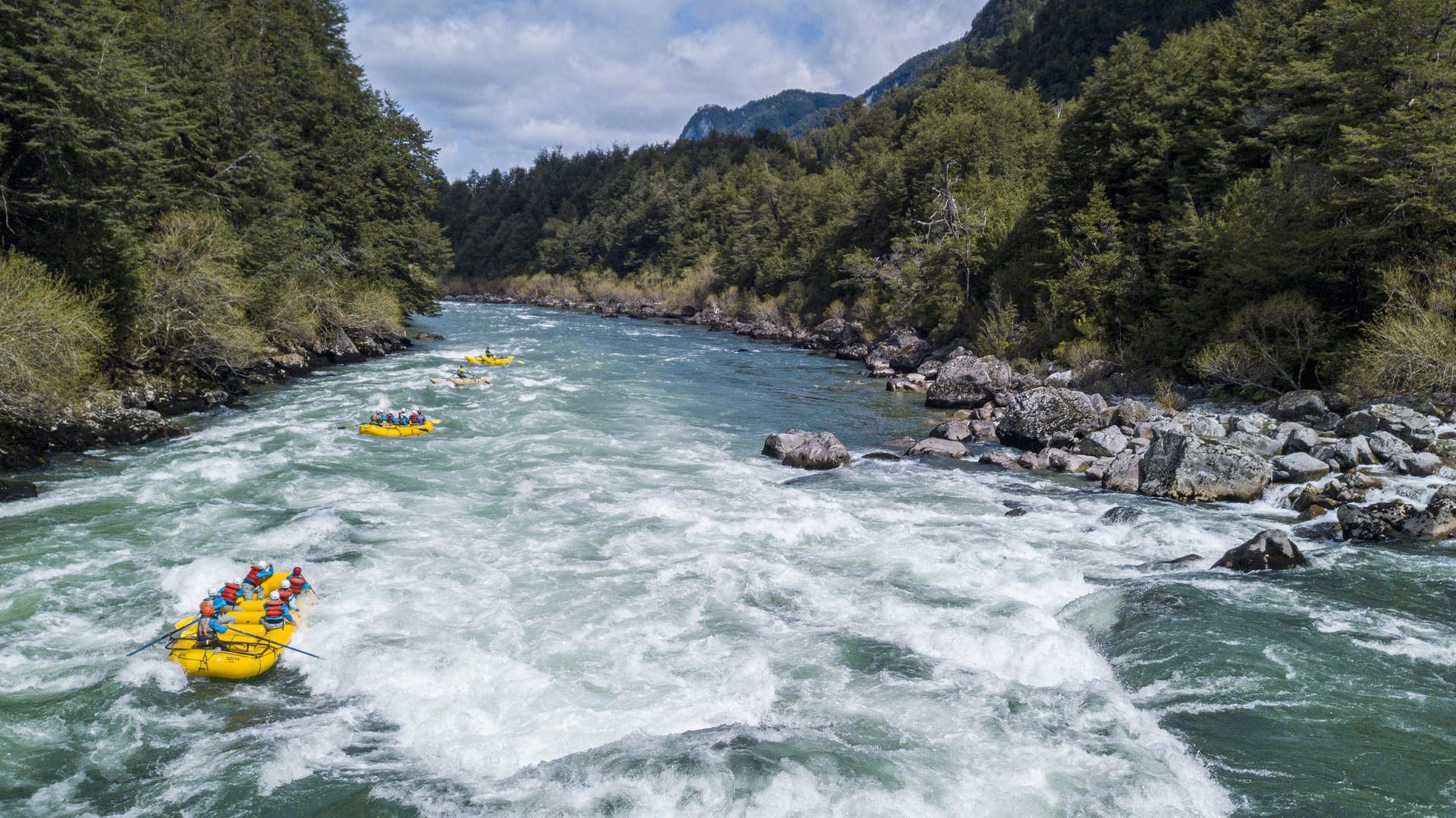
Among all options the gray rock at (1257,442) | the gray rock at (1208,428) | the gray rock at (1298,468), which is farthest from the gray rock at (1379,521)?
the gray rock at (1208,428)

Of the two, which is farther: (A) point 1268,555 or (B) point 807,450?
(B) point 807,450

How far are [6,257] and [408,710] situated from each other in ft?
53.2

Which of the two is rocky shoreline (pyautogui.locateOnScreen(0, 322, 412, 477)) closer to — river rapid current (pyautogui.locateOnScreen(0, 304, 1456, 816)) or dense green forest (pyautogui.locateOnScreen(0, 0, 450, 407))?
dense green forest (pyautogui.locateOnScreen(0, 0, 450, 407))

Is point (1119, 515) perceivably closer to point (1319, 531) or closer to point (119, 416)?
point (1319, 531)

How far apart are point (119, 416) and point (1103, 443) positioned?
2481 cm

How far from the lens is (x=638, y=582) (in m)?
12.6

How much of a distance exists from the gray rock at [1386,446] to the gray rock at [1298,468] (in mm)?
1119

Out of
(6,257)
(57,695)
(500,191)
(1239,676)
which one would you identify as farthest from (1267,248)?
(500,191)

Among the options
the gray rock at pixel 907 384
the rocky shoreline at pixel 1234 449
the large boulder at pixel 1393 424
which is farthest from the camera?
the gray rock at pixel 907 384

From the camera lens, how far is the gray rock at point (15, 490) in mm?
14547

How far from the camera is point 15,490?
48.4ft

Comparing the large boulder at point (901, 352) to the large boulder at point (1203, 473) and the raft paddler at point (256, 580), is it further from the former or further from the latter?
the raft paddler at point (256, 580)

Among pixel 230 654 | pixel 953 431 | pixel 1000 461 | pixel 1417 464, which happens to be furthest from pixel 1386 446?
pixel 230 654

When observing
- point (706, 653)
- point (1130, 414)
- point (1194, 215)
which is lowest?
point (706, 653)
